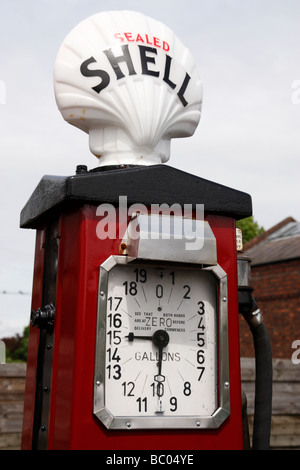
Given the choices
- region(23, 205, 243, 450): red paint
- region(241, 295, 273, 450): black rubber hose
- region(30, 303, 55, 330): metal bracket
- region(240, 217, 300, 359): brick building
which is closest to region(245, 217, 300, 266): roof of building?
region(240, 217, 300, 359): brick building

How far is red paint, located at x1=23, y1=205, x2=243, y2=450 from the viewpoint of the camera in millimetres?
1814

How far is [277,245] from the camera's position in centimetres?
1380

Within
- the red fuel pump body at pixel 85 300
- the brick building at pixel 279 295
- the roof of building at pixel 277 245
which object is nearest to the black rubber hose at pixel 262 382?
the red fuel pump body at pixel 85 300

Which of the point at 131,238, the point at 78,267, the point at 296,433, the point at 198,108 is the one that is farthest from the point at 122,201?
the point at 296,433

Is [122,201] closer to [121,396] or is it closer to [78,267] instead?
[78,267]

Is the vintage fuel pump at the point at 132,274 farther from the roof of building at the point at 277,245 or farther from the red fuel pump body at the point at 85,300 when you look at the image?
the roof of building at the point at 277,245

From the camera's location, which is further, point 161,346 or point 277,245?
point 277,245

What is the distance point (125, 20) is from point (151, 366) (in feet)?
4.13

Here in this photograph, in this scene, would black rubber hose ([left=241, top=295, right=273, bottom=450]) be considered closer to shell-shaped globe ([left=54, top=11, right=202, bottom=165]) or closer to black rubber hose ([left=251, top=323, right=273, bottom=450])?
black rubber hose ([left=251, top=323, right=273, bottom=450])

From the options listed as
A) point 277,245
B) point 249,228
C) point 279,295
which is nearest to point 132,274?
point 279,295

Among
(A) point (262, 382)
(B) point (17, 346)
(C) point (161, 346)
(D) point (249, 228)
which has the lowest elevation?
(A) point (262, 382)

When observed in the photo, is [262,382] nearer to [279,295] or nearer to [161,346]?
[161,346]

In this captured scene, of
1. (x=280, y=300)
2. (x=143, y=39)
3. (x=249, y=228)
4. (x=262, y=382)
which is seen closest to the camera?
(x=143, y=39)

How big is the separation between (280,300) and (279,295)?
10 centimetres
